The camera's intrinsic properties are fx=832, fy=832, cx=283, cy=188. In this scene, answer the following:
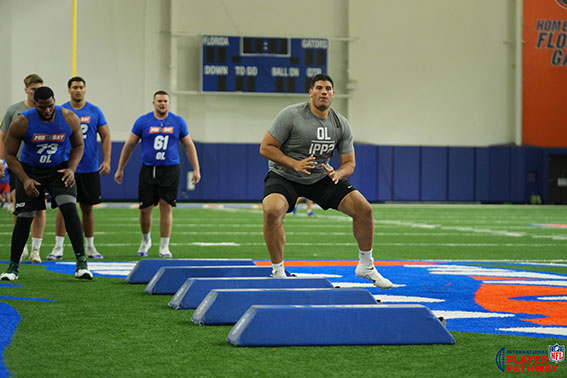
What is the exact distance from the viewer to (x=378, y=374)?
12.4 feet

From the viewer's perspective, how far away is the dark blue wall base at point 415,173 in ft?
103

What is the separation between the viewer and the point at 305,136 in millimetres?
6977

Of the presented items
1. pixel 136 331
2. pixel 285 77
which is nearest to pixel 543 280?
pixel 136 331

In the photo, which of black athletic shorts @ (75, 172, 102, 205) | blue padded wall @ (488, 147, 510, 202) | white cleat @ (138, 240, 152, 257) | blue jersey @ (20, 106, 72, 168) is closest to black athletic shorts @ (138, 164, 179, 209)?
white cleat @ (138, 240, 152, 257)

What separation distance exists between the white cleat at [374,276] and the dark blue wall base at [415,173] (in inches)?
953

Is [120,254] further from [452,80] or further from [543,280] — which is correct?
[452,80]

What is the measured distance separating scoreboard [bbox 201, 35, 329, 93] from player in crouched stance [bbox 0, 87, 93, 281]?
74.6 ft

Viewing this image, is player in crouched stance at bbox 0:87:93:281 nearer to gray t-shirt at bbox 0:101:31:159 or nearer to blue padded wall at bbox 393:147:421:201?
gray t-shirt at bbox 0:101:31:159

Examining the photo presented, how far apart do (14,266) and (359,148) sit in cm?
2497

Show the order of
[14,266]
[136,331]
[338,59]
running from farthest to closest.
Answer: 1. [338,59]
2. [14,266]
3. [136,331]

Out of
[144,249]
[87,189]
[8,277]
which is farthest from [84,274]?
[144,249]

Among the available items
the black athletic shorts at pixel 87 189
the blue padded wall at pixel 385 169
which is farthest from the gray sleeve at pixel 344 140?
the blue padded wall at pixel 385 169

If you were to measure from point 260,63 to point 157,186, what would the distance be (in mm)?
20241

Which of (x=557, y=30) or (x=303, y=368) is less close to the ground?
(x=557, y=30)
